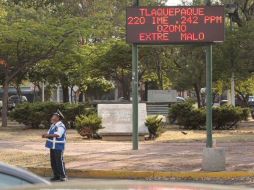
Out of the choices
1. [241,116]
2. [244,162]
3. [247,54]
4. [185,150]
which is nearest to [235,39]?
[247,54]

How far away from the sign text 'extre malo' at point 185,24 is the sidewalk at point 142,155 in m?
3.29

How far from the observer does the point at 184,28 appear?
16906 mm

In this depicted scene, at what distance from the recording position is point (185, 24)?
16922 mm

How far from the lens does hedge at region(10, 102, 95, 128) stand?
29.2 meters

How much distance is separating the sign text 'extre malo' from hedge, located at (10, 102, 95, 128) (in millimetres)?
12712

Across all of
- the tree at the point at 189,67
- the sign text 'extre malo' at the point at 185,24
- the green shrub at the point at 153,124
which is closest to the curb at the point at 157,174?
the sign text 'extre malo' at the point at 185,24

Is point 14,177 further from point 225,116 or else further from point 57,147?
point 225,116

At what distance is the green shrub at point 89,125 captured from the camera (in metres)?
23.2

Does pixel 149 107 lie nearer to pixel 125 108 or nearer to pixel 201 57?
pixel 201 57

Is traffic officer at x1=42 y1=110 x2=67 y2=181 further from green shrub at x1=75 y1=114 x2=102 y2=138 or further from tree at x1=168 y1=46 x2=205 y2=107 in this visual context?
tree at x1=168 y1=46 x2=205 y2=107

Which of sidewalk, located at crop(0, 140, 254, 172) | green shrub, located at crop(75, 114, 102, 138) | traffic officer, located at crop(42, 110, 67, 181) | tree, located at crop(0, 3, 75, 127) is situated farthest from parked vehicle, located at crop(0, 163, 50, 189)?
tree, located at crop(0, 3, 75, 127)

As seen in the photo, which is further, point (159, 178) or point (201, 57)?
point (201, 57)

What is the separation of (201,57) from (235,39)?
5.31 meters

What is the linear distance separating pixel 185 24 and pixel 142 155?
3.89 meters
